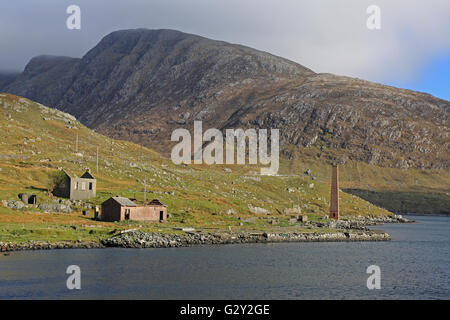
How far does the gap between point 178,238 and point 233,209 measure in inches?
1829

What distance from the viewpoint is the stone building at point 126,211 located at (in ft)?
323

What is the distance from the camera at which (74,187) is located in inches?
4348

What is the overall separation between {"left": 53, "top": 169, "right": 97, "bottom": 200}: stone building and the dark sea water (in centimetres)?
3568

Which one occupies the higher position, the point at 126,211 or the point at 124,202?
the point at 124,202

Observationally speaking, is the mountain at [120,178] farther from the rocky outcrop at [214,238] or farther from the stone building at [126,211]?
the rocky outcrop at [214,238]

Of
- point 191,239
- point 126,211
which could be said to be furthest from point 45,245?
point 191,239

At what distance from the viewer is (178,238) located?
297ft

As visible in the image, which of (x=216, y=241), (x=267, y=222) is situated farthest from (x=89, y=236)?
(x=267, y=222)

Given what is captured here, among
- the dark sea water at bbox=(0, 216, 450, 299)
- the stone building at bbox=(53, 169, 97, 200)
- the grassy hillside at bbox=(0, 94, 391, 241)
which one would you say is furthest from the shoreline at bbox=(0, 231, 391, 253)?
the stone building at bbox=(53, 169, 97, 200)

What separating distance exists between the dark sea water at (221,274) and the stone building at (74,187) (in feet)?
117

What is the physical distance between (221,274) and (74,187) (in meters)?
55.8

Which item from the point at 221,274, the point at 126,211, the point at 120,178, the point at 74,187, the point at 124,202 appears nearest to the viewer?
the point at 221,274

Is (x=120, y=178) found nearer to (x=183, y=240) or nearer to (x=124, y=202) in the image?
(x=124, y=202)
